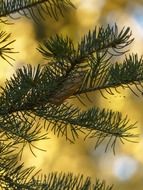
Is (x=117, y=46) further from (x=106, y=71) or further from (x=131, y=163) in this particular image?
(x=131, y=163)

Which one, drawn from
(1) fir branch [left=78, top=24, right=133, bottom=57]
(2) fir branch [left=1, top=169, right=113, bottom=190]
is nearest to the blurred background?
(2) fir branch [left=1, top=169, right=113, bottom=190]

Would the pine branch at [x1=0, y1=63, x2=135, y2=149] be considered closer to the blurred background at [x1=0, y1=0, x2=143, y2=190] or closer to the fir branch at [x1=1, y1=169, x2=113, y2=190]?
the fir branch at [x1=1, y1=169, x2=113, y2=190]

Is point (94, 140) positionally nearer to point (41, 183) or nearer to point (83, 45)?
point (41, 183)

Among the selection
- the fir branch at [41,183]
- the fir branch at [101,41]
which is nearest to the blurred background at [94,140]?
the fir branch at [41,183]

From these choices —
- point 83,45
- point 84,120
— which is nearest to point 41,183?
point 84,120

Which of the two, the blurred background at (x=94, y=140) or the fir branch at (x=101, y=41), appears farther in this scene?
the blurred background at (x=94, y=140)

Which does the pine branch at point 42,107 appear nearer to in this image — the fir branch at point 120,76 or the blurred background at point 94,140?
the fir branch at point 120,76

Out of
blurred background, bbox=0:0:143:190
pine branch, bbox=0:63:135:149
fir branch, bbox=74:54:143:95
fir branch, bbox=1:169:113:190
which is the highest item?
blurred background, bbox=0:0:143:190

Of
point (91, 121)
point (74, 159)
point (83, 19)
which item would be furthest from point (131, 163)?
point (91, 121)
